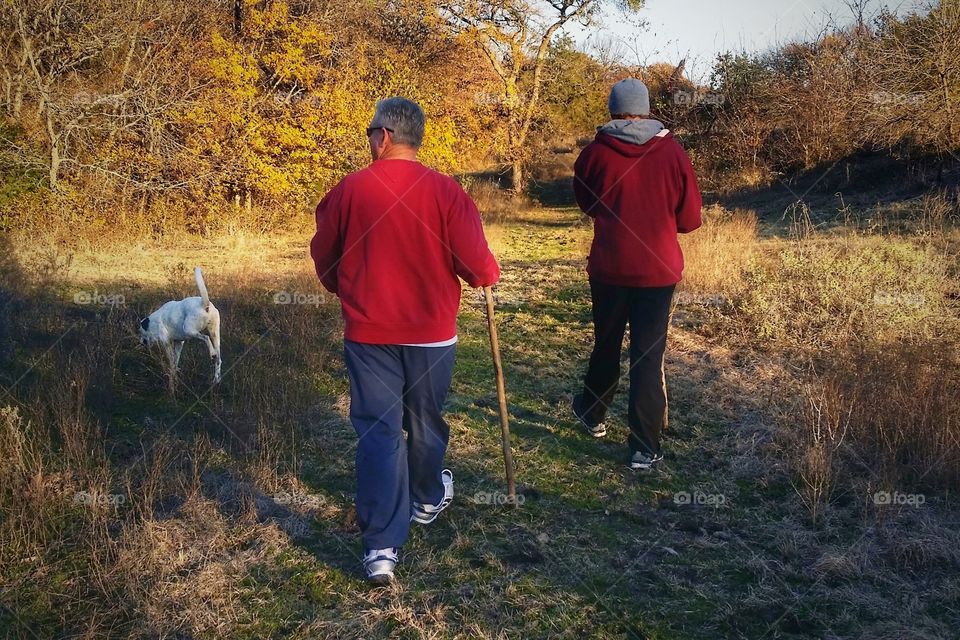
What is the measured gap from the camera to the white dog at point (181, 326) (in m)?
5.69

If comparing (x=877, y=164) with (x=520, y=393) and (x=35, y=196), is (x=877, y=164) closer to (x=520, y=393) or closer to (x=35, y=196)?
(x=520, y=393)

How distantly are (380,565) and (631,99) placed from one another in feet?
9.31

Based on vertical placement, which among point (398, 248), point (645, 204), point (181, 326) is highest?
point (645, 204)

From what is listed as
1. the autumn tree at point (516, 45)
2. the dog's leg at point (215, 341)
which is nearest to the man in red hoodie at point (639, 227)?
the dog's leg at point (215, 341)

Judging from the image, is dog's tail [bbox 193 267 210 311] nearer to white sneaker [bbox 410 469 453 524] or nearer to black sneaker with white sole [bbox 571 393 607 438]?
white sneaker [bbox 410 469 453 524]

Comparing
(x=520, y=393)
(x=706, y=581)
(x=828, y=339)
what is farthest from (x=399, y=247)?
(x=828, y=339)

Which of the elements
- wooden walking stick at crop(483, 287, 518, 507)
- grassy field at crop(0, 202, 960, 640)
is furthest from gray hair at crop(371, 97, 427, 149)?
grassy field at crop(0, 202, 960, 640)

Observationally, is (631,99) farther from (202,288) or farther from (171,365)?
(171,365)

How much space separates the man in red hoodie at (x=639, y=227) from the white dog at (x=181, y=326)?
311cm

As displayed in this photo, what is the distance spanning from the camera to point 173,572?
322cm

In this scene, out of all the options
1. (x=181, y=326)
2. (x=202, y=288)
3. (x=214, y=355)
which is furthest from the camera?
(x=214, y=355)

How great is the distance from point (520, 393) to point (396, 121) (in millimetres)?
3231

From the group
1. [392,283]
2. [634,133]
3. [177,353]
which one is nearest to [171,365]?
[177,353]

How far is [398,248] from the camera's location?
3.04 meters
